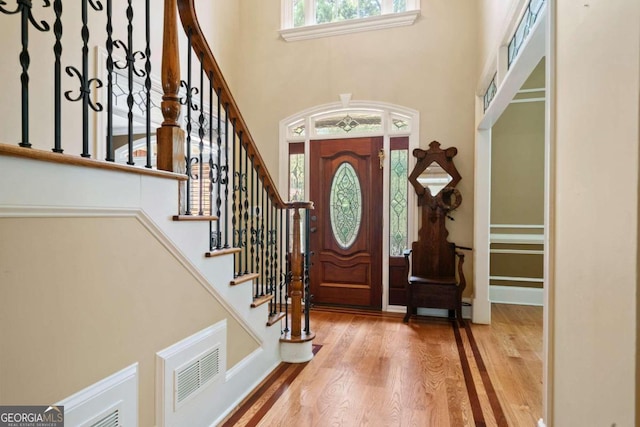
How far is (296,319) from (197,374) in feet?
3.84

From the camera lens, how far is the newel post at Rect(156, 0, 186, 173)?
170cm

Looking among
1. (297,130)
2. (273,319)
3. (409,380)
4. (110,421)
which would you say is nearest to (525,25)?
(409,380)

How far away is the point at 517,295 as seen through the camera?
4.63m

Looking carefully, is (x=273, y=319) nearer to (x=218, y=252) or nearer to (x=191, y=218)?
(x=218, y=252)

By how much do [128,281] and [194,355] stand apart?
0.59 metres

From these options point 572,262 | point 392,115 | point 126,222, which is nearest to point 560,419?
point 572,262

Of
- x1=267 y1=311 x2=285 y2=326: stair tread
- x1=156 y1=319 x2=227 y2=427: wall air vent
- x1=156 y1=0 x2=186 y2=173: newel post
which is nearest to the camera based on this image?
x1=156 y1=319 x2=227 y2=427: wall air vent

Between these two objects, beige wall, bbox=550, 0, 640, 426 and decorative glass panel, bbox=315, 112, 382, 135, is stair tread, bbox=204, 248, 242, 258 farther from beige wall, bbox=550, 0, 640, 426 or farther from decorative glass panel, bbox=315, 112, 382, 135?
decorative glass panel, bbox=315, 112, 382, 135

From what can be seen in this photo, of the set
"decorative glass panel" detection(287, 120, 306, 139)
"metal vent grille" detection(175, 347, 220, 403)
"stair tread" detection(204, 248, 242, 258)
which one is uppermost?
"decorative glass panel" detection(287, 120, 306, 139)

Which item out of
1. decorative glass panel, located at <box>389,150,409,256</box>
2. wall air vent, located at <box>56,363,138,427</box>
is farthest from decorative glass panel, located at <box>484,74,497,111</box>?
wall air vent, located at <box>56,363,138,427</box>

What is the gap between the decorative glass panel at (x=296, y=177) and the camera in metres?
4.68

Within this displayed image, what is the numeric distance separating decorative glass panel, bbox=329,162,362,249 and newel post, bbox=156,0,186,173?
9.59ft

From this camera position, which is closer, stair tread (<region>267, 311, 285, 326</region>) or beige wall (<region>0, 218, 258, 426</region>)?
beige wall (<region>0, 218, 258, 426</region>)

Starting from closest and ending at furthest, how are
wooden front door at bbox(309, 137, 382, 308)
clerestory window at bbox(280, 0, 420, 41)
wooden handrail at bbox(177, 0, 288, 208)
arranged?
wooden handrail at bbox(177, 0, 288, 208) → clerestory window at bbox(280, 0, 420, 41) → wooden front door at bbox(309, 137, 382, 308)
